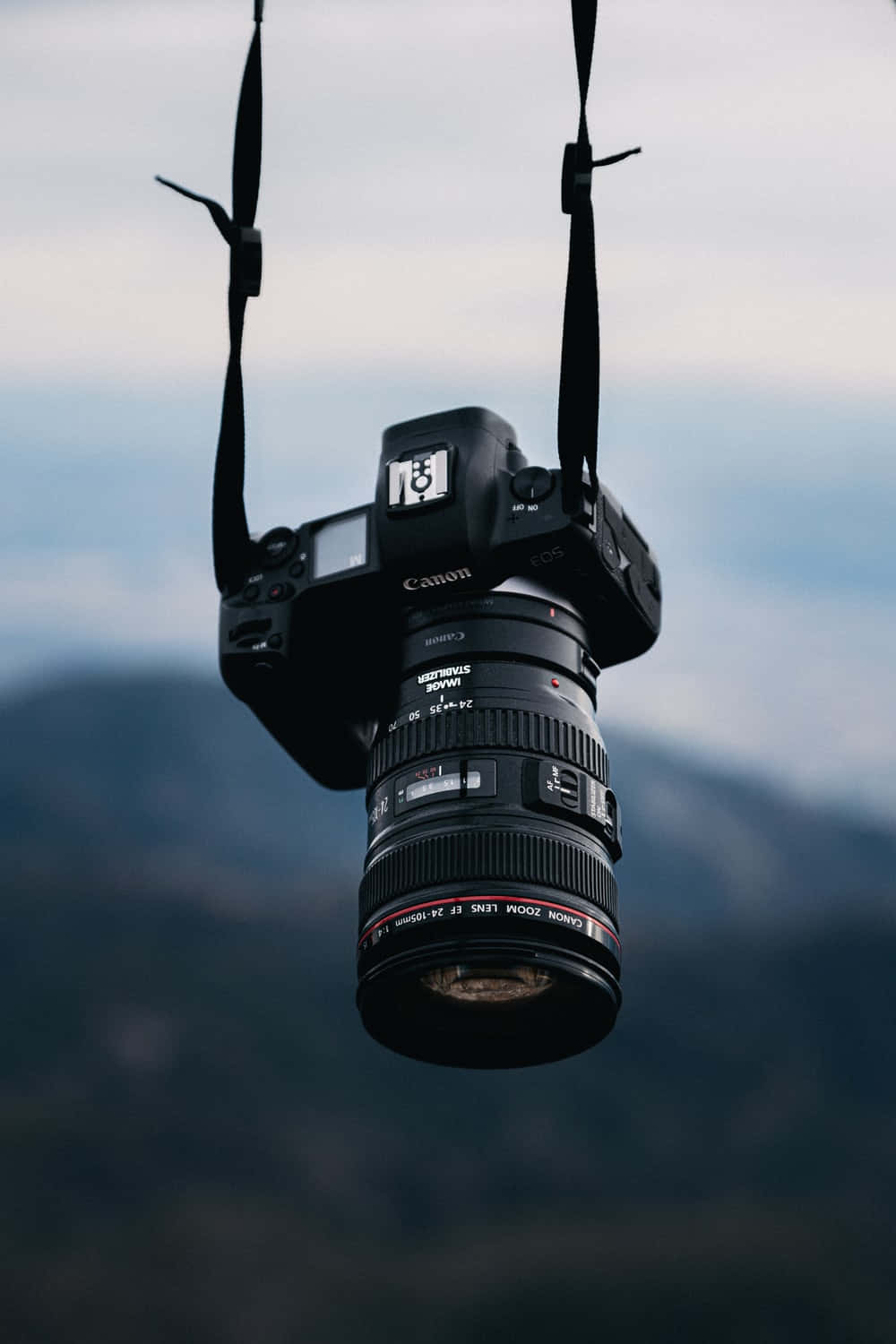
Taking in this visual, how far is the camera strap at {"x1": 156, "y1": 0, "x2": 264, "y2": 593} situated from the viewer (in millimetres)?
4605

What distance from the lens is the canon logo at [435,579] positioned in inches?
182

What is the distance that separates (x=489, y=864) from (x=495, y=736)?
30cm

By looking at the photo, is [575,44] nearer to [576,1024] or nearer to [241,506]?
[241,506]

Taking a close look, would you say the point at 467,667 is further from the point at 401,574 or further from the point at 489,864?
the point at 489,864

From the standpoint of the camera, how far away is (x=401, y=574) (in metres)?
4.68

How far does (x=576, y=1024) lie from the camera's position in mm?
4477

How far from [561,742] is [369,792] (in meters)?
0.47

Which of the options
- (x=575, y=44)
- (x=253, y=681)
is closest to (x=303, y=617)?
(x=253, y=681)

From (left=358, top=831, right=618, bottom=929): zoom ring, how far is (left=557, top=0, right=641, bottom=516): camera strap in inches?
32.6

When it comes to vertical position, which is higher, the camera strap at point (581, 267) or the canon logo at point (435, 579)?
→ the camera strap at point (581, 267)

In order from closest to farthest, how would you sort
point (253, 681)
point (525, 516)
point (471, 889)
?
point (471, 889), point (525, 516), point (253, 681)

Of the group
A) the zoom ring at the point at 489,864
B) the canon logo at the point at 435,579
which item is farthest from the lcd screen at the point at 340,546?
the zoom ring at the point at 489,864

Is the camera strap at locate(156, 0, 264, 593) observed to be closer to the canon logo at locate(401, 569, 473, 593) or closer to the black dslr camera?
the black dslr camera

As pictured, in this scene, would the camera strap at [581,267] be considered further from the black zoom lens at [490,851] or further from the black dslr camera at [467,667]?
the black zoom lens at [490,851]
